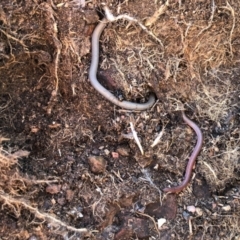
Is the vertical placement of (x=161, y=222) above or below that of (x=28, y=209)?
below

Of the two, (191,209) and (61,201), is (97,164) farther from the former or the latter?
(191,209)

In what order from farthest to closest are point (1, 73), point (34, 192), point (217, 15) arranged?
1. point (217, 15)
2. point (1, 73)
3. point (34, 192)

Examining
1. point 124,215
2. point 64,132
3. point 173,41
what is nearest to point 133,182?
point 124,215

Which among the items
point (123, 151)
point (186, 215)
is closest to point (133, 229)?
point (186, 215)

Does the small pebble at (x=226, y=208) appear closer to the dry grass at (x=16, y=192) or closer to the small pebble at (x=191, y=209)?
the small pebble at (x=191, y=209)

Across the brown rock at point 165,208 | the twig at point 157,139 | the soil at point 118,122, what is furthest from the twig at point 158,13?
the brown rock at point 165,208

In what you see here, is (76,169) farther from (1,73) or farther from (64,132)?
(1,73)

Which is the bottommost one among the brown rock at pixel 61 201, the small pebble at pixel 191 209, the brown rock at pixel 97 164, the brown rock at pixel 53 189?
the small pebble at pixel 191 209

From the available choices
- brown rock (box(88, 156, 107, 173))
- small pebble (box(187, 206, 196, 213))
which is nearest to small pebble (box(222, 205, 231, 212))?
small pebble (box(187, 206, 196, 213))
